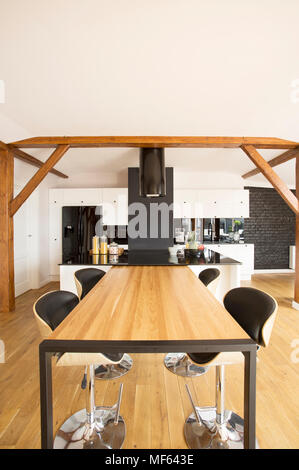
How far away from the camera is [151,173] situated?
12.4 ft

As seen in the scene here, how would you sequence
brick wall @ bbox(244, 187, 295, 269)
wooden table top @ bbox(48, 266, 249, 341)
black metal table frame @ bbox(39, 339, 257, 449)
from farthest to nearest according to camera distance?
1. brick wall @ bbox(244, 187, 295, 269)
2. wooden table top @ bbox(48, 266, 249, 341)
3. black metal table frame @ bbox(39, 339, 257, 449)

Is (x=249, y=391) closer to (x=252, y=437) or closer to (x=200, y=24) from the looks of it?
(x=252, y=437)

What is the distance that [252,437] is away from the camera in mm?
1011

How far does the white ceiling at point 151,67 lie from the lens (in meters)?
1.57

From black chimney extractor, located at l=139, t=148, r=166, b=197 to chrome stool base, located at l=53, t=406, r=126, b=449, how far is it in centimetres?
287

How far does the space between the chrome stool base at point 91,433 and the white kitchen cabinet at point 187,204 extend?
4861 mm

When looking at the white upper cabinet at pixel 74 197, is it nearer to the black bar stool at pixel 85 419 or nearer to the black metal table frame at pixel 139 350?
the black bar stool at pixel 85 419

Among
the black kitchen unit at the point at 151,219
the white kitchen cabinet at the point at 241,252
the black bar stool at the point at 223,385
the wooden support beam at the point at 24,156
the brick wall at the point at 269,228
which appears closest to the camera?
the black bar stool at the point at 223,385

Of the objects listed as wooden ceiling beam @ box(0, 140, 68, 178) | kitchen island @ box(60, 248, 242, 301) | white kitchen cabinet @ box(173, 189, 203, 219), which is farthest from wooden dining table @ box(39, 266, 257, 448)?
white kitchen cabinet @ box(173, 189, 203, 219)

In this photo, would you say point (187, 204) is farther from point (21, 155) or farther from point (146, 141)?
point (21, 155)

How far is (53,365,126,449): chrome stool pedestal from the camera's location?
150cm

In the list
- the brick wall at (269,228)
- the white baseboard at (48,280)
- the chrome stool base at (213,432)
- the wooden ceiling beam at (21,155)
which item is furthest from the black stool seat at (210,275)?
the brick wall at (269,228)

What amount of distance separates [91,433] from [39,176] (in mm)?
3418

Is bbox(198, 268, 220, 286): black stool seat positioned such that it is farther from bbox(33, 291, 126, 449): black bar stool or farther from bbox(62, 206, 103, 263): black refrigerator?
bbox(62, 206, 103, 263): black refrigerator
